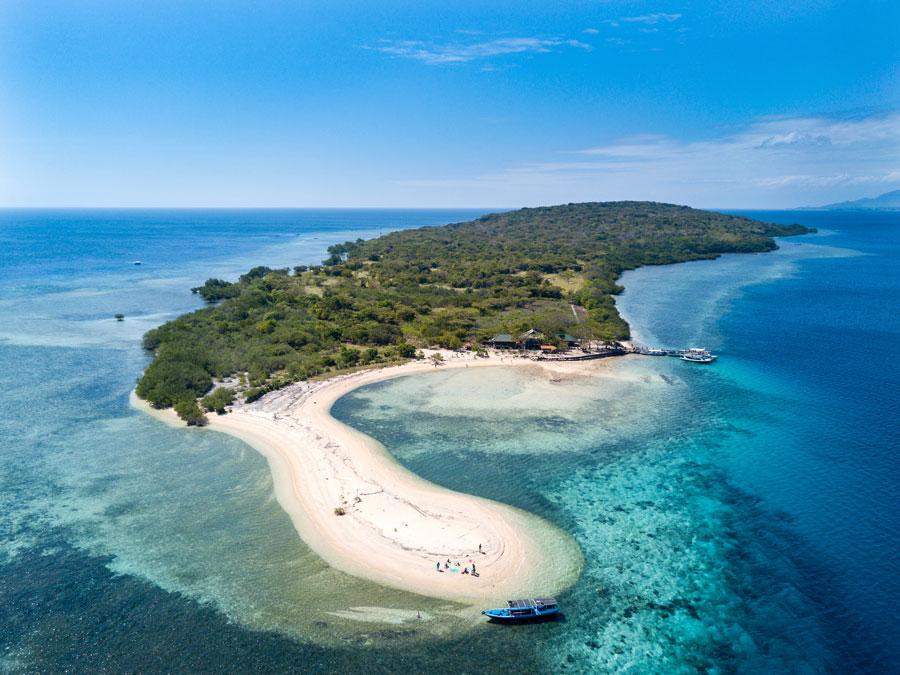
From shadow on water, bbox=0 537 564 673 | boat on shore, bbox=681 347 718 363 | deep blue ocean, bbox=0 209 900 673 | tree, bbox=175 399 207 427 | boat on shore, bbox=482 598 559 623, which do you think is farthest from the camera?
boat on shore, bbox=681 347 718 363

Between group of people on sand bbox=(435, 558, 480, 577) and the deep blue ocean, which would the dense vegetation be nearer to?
the deep blue ocean

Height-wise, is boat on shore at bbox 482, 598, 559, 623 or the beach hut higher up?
the beach hut

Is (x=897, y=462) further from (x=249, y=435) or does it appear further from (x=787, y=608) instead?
(x=249, y=435)

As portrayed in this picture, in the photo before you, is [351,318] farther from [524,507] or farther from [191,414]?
[524,507]

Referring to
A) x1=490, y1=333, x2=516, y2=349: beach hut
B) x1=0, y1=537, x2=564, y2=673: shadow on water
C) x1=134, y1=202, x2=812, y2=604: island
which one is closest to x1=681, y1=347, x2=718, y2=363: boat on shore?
x1=134, y1=202, x2=812, y2=604: island

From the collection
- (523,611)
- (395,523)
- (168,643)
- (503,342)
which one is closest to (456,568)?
(523,611)

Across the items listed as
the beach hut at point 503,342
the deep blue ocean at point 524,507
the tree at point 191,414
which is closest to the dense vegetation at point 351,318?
the tree at point 191,414

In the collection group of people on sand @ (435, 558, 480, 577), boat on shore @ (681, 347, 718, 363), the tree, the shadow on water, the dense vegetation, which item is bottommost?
the shadow on water

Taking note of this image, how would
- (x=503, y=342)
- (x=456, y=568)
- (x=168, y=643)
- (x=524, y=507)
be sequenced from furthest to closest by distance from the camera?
(x=503, y=342) → (x=524, y=507) → (x=456, y=568) → (x=168, y=643)
